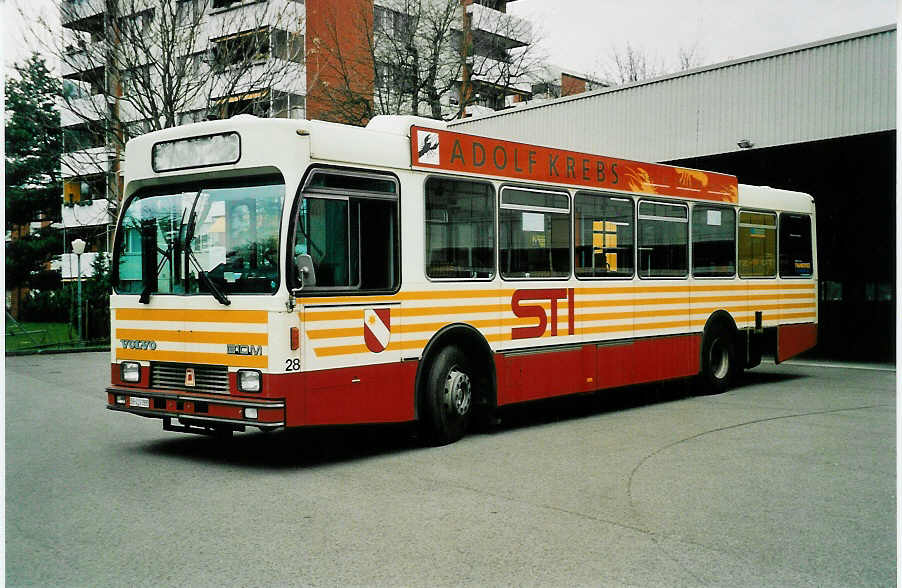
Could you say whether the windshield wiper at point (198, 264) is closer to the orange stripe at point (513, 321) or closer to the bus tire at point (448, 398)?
the orange stripe at point (513, 321)

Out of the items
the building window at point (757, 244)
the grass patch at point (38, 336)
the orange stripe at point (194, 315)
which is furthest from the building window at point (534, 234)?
the grass patch at point (38, 336)

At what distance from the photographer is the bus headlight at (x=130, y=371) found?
8.66m

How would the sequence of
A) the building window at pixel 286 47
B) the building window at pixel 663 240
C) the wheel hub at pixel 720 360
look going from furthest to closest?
the building window at pixel 286 47 → the wheel hub at pixel 720 360 → the building window at pixel 663 240

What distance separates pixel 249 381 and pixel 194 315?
2.85 feet

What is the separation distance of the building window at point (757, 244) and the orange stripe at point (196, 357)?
29.0ft

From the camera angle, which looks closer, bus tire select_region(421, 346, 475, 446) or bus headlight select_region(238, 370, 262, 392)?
bus headlight select_region(238, 370, 262, 392)

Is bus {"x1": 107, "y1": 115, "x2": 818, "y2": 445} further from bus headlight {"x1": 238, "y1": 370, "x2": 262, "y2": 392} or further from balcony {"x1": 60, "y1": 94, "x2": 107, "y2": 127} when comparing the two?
balcony {"x1": 60, "y1": 94, "x2": 107, "y2": 127}

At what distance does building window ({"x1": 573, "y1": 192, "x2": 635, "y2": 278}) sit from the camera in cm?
1127

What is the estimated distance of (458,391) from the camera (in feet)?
31.1

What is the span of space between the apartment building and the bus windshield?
16147 millimetres

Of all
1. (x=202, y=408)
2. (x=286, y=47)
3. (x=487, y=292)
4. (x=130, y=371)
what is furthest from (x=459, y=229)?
(x=286, y=47)

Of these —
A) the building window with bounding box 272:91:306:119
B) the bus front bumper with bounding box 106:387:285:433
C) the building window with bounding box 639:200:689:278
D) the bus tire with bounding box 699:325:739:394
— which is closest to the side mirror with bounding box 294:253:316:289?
the bus front bumper with bounding box 106:387:285:433

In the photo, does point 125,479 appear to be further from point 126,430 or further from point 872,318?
point 872,318

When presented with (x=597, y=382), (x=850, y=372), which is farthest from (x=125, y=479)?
(x=850, y=372)
